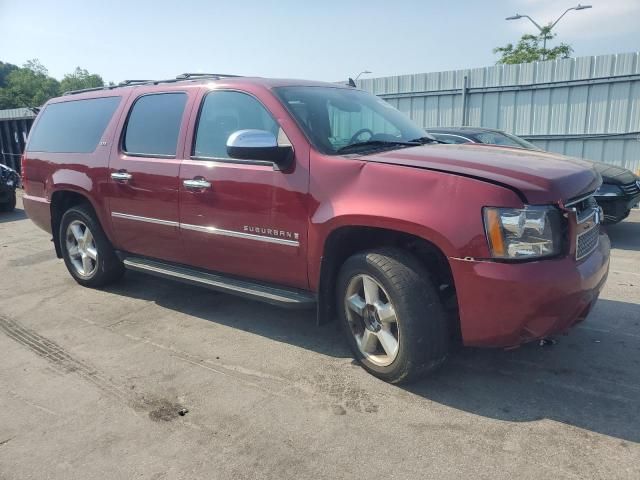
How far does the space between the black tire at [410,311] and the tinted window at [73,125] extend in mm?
3244

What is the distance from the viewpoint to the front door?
11.6 feet

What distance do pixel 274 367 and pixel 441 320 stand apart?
1.24 m

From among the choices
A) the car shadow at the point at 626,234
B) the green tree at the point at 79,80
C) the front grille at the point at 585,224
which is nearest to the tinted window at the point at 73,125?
the front grille at the point at 585,224

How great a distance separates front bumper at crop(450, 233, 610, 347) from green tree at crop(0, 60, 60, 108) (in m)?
77.8

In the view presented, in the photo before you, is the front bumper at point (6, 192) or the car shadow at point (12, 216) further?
the front bumper at point (6, 192)

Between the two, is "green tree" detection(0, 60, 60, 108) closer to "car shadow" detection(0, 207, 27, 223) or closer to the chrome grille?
"car shadow" detection(0, 207, 27, 223)

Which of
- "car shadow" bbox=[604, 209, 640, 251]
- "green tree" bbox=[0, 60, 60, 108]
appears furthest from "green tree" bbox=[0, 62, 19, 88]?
"car shadow" bbox=[604, 209, 640, 251]

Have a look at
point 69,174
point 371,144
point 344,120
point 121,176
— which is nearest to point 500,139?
point 344,120

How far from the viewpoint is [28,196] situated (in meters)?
5.95

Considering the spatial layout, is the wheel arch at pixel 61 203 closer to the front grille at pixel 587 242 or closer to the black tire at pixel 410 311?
the black tire at pixel 410 311

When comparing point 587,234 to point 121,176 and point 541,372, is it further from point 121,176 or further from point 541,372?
point 121,176

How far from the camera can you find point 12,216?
11164mm

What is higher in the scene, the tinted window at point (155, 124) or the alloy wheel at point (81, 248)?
the tinted window at point (155, 124)

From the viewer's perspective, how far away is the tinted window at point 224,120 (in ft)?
12.5
